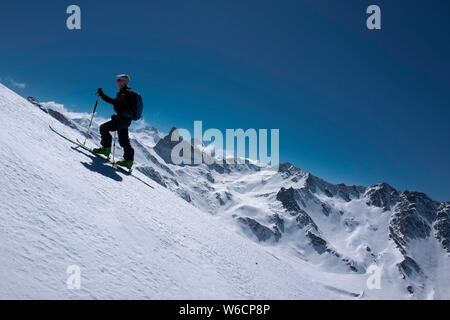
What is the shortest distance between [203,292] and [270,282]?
102 inches

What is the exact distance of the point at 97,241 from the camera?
175 inches

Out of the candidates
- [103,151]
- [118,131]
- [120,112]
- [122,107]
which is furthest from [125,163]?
[122,107]

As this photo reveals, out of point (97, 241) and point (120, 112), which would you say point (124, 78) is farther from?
point (97, 241)

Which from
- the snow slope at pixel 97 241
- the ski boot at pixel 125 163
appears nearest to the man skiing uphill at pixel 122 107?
the ski boot at pixel 125 163

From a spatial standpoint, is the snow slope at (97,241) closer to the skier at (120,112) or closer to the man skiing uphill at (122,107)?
the skier at (120,112)

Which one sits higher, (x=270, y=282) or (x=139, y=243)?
(x=139, y=243)

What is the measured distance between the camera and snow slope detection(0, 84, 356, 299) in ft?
11.6

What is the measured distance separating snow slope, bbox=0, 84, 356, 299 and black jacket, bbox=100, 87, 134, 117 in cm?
186

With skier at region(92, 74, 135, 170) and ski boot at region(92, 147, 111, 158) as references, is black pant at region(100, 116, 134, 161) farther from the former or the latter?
ski boot at region(92, 147, 111, 158)

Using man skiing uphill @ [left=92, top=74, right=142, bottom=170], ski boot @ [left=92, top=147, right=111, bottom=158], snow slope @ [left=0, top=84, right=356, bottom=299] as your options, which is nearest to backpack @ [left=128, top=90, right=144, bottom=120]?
man skiing uphill @ [left=92, top=74, right=142, bottom=170]

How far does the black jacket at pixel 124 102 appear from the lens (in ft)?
28.2
